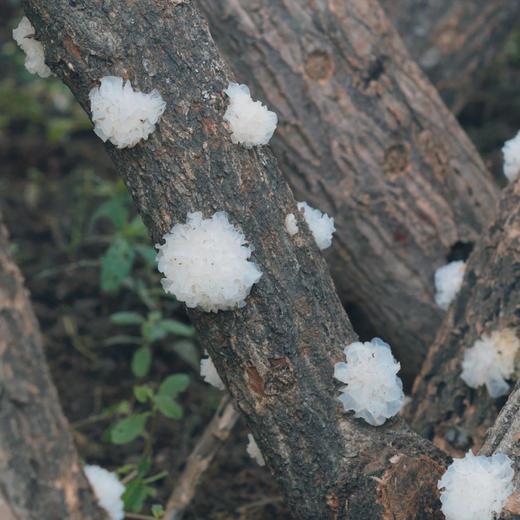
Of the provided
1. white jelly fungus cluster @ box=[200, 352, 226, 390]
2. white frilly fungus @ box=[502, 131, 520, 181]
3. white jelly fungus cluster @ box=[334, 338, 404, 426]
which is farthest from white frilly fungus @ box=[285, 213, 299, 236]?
white frilly fungus @ box=[502, 131, 520, 181]

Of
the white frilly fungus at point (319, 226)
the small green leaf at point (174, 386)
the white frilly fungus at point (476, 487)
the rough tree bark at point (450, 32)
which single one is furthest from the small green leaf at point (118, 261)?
Answer: the rough tree bark at point (450, 32)

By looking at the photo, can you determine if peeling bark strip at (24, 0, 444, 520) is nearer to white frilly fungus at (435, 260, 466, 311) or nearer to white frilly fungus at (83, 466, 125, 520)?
white frilly fungus at (83, 466, 125, 520)

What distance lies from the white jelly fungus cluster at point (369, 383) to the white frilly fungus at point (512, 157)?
2.43 feet

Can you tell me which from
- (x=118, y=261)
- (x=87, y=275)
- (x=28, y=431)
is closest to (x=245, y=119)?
(x=28, y=431)

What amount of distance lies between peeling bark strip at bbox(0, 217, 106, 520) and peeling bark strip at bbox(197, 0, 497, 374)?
1.30 meters

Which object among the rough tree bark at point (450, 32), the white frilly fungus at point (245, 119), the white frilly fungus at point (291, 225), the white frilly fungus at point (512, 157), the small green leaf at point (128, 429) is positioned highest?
the rough tree bark at point (450, 32)

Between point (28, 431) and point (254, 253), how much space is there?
0.58 metres

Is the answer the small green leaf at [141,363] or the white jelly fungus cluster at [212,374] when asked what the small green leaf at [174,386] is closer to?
the small green leaf at [141,363]

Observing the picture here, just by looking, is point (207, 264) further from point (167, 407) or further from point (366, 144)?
point (366, 144)

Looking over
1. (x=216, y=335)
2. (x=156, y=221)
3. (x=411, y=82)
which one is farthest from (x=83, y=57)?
(x=411, y=82)

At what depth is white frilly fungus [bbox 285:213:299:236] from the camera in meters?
1.50

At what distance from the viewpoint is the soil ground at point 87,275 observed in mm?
2408

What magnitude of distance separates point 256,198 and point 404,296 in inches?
40.8

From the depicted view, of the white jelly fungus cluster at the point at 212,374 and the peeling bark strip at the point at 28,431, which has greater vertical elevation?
the white jelly fungus cluster at the point at 212,374
